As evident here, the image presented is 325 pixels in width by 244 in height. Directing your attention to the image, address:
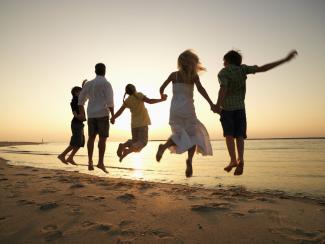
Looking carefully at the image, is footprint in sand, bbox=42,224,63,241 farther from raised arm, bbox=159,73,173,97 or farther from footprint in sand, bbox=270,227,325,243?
raised arm, bbox=159,73,173,97

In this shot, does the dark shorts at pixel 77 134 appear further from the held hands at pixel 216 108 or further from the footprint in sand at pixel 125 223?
the footprint in sand at pixel 125 223

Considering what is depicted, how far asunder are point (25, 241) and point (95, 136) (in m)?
4.90

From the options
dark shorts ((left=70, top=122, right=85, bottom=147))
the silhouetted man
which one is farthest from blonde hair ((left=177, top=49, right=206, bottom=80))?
dark shorts ((left=70, top=122, right=85, bottom=147))

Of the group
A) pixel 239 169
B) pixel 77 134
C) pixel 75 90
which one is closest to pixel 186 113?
pixel 239 169

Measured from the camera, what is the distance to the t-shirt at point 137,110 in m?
8.24

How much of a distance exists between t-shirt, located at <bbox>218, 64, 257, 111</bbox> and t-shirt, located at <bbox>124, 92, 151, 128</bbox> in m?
2.91

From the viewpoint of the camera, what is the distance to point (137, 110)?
831 centimetres

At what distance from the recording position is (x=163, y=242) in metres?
3.48

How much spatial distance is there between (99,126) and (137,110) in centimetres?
107

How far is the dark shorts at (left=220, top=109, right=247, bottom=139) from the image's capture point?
587 centimetres

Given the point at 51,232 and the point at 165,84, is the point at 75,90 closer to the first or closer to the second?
the point at 165,84

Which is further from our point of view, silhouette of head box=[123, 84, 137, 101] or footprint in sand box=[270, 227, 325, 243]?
silhouette of head box=[123, 84, 137, 101]

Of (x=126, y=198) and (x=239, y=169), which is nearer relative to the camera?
(x=126, y=198)

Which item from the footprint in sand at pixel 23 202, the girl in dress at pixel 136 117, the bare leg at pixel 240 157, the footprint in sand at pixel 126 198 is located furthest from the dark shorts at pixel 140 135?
the footprint in sand at pixel 23 202
